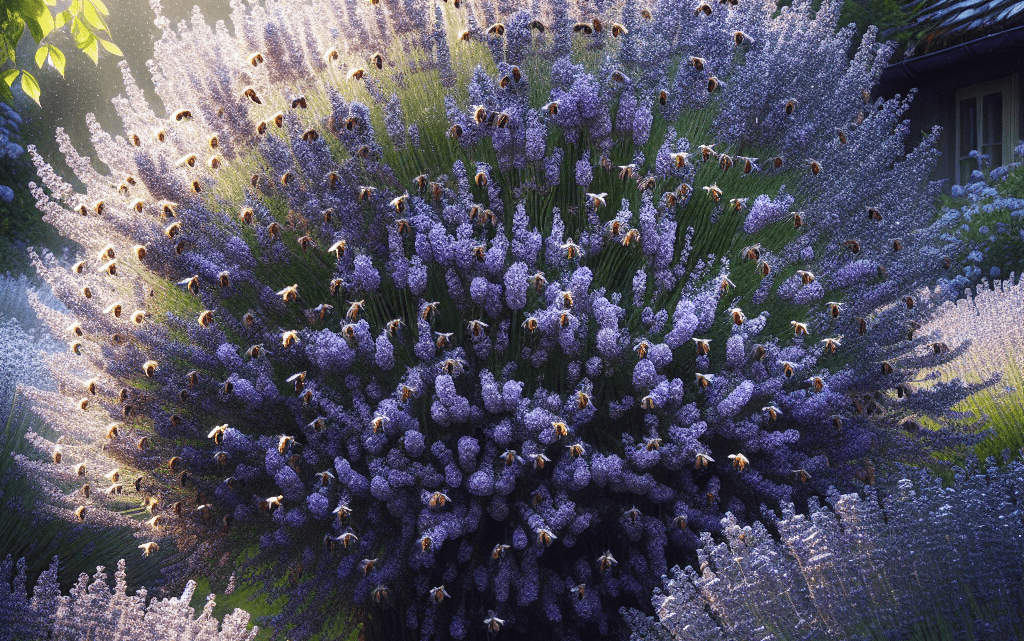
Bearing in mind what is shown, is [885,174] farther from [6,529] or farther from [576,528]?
[6,529]

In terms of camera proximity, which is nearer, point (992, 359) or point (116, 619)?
point (116, 619)

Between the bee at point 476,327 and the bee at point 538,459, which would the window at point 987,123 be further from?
the bee at point 538,459

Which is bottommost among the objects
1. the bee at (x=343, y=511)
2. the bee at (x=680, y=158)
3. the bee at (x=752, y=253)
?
the bee at (x=343, y=511)

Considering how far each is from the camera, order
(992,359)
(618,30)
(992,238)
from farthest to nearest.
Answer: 1. (992,238)
2. (992,359)
3. (618,30)

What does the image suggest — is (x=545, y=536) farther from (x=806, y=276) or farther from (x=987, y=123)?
(x=987, y=123)

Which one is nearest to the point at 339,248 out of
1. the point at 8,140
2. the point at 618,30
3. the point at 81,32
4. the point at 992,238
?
the point at 618,30

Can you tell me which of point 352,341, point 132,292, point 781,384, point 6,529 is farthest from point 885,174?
point 6,529

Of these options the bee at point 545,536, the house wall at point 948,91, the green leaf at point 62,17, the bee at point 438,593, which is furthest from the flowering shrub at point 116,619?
the house wall at point 948,91

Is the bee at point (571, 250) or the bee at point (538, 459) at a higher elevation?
the bee at point (571, 250)
